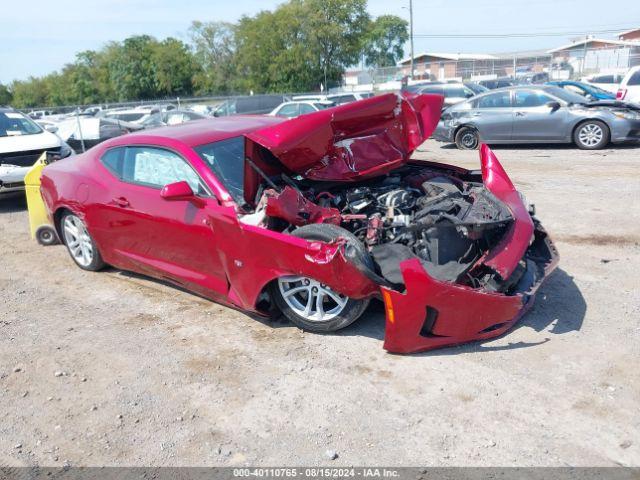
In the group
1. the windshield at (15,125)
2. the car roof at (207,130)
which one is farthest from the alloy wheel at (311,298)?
the windshield at (15,125)

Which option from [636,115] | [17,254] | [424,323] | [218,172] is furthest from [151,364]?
[636,115]

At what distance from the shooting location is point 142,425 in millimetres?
3377

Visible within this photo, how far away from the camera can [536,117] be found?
12.8 m

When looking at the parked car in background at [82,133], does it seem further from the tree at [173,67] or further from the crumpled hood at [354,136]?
the tree at [173,67]

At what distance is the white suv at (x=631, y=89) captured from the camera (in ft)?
46.6

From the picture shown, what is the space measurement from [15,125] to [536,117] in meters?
10.5

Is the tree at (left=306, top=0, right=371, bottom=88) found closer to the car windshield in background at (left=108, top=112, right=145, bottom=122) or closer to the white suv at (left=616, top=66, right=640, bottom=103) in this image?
the car windshield in background at (left=108, top=112, right=145, bottom=122)

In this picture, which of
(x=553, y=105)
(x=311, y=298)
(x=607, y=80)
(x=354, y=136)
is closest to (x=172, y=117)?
(x=553, y=105)

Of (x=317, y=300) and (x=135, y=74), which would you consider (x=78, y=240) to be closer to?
(x=317, y=300)

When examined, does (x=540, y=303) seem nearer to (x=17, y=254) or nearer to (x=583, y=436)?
(x=583, y=436)

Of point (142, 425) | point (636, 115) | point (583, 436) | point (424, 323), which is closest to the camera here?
point (583, 436)

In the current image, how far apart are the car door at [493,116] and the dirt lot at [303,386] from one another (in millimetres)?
8290

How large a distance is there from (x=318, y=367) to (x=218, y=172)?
182 centimetres

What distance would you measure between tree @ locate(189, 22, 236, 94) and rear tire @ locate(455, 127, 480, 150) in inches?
1842
